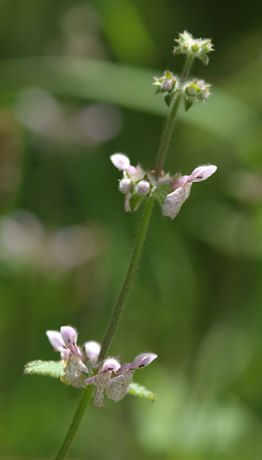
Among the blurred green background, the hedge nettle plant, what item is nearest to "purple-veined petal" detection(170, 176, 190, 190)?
the hedge nettle plant

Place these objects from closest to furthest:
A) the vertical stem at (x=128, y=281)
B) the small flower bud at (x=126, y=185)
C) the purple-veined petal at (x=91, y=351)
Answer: the vertical stem at (x=128, y=281) → the small flower bud at (x=126, y=185) → the purple-veined petal at (x=91, y=351)

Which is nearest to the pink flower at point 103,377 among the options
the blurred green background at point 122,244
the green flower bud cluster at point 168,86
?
the green flower bud cluster at point 168,86

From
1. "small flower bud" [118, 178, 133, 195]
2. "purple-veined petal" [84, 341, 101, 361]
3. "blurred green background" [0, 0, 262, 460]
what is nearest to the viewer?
"small flower bud" [118, 178, 133, 195]

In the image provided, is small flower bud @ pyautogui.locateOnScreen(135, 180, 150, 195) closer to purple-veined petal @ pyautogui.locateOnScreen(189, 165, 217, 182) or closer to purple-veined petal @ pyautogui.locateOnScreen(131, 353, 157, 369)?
purple-veined petal @ pyautogui.locateOnScreen(189, 165, 217, 182)

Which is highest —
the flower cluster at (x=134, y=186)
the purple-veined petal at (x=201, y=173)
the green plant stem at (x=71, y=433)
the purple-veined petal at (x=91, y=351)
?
the purple-veined petal at (x=201, y=173)

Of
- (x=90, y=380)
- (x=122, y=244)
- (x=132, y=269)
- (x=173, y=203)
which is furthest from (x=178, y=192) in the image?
(x=122, y=244)

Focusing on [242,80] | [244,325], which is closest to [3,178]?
[244,325]

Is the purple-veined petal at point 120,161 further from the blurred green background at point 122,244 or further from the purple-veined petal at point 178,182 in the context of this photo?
the blurred green background at point 122,244
